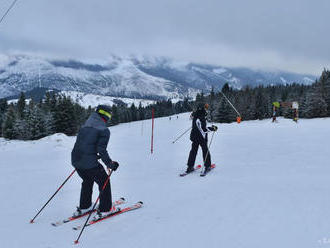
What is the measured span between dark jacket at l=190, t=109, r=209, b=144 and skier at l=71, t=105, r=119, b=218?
12.0ft

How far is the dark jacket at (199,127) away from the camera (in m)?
7.58

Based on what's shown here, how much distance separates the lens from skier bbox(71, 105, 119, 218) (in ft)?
14.5

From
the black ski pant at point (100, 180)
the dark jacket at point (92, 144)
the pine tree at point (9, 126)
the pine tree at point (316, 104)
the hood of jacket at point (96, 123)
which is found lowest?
the pine tree at point (9, 126)

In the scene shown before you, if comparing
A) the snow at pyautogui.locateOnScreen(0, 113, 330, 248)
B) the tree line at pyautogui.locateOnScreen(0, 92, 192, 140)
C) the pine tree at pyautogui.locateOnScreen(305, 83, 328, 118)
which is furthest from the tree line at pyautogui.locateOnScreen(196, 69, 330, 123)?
the snow at pyautogui.locateOnScreen(0, 113, 330, 248)

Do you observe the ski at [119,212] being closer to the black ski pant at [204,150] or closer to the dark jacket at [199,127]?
the black ski pant at [204,150]

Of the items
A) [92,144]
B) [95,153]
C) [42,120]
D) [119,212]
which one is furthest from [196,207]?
[42,120]

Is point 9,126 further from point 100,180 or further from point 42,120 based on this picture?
point 100,180

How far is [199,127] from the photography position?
7582 millimetres

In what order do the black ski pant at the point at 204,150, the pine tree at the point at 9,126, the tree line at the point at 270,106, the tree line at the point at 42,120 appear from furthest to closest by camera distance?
1. the pine tree at the point at 9,126
2. the tree line at the point at 270,106
3. the tree line at the point at 42,120
4. the black ski pant at the point at 204,150

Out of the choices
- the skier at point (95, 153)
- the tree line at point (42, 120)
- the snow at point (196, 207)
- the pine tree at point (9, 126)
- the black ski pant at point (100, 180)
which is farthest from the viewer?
the pine tree at point (9, 126)

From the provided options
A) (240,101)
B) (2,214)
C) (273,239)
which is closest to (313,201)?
(273,239)

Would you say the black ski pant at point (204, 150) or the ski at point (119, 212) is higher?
the black ski pant at point (204, 150)

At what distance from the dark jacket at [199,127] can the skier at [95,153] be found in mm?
3653

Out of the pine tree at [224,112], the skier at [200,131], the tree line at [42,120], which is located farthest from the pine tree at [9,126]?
the skier at [200,131]
